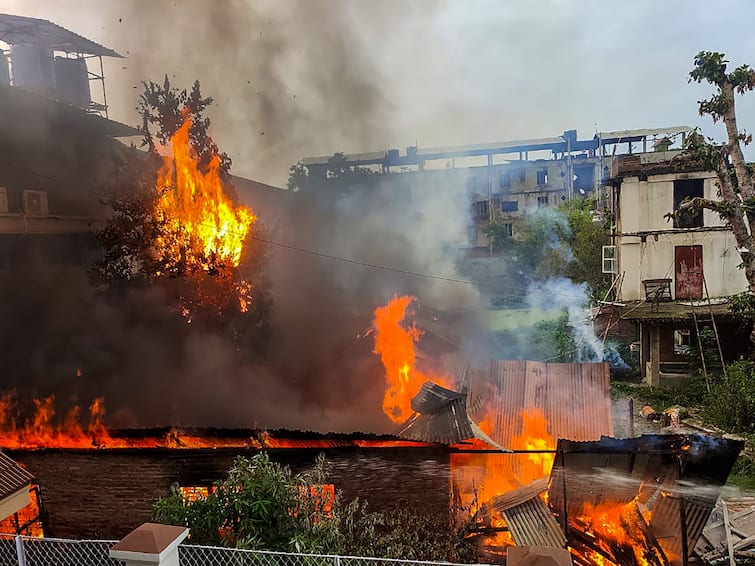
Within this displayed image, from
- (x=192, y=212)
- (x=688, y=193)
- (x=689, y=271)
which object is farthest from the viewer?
(x=689, y=271)

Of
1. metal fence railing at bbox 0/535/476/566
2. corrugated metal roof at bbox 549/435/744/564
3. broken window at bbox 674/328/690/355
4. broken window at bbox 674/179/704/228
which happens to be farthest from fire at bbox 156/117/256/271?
broken window at bbox 674/328/690/355

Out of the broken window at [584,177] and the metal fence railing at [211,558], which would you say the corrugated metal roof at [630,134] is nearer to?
the broken window at [584,177]

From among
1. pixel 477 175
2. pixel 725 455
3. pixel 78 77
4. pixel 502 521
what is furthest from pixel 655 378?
pixel 78 77

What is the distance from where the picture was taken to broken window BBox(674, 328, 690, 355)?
1758cm

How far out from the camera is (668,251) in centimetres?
1681

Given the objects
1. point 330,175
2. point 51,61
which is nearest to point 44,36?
point 51,61

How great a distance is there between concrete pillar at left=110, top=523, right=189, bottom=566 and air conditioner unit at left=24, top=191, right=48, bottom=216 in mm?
12086

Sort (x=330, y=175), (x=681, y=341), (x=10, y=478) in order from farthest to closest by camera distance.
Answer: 1. (x=330, y=175)
2. (x=681, y=341)
3. (x=10, y=478)

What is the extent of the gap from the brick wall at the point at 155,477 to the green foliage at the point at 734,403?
8441mm

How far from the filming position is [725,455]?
6477mm

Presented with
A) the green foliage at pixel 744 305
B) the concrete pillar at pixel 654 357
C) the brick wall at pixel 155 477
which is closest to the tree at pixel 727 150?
the green foliage at pixel 744 305

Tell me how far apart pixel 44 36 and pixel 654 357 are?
20.5m

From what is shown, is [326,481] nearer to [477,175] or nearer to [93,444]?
[93,444]

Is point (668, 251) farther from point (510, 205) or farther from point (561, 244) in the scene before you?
point (510, 205)
